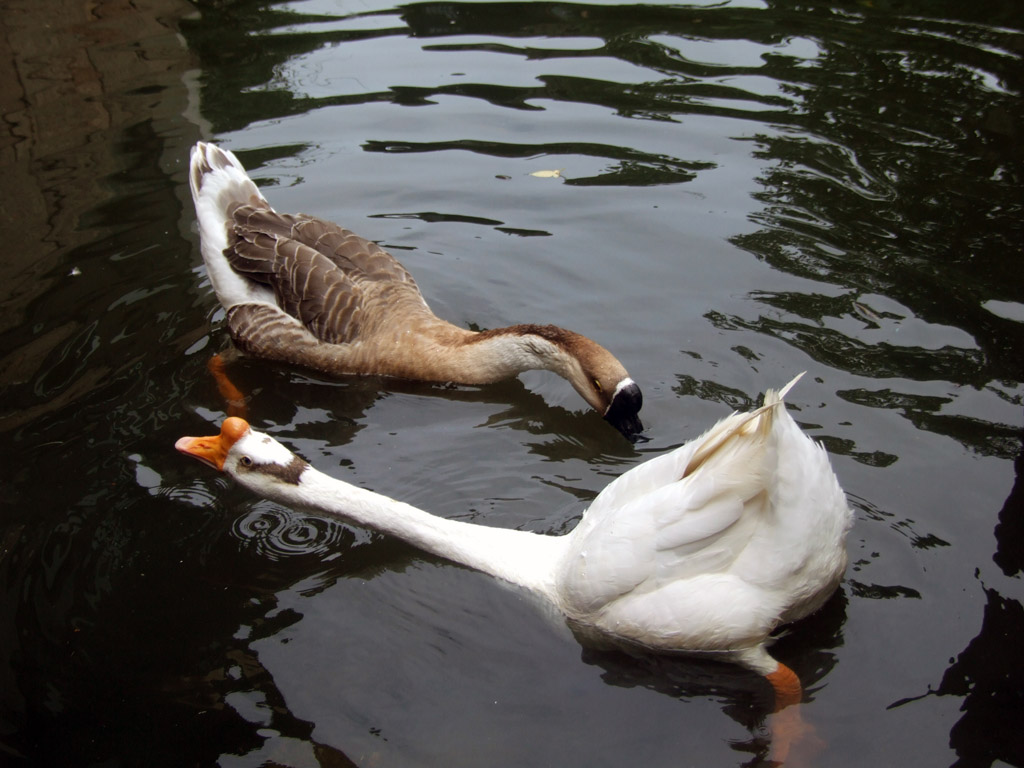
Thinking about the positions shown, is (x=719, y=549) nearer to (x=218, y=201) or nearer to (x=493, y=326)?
(x=493, y=326)

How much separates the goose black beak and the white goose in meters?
1.19

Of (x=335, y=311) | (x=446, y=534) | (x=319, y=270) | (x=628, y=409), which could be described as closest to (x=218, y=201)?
(x=319, y=270)

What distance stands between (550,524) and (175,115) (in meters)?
6.53

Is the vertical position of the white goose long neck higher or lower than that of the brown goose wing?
lower

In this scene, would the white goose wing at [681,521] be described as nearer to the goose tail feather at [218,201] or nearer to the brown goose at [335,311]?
the brown goose at [335,311]

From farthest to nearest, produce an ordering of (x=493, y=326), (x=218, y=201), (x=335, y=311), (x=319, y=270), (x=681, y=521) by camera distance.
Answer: (x=218, y=201) < (x=493, y=326) < (x=319, y=270) < (x=335, y=311) < (x=681, y=521)

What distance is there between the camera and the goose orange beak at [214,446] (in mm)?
4562

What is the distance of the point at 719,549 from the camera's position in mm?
3654

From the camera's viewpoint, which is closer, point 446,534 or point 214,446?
point 446,534

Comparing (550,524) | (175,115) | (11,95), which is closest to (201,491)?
(550,524)

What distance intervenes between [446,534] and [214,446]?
1.33m

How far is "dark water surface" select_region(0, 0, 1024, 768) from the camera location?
3662 mm

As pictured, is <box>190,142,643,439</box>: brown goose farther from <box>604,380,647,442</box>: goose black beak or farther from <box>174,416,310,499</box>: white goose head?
<box>174,416,310,499</box>: white goose head

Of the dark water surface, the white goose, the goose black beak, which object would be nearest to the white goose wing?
the white goose
